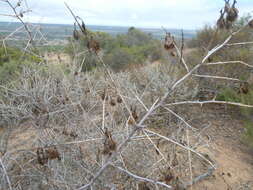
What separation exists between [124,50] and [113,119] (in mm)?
12458

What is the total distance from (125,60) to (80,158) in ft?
34.7

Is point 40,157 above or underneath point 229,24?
underneath

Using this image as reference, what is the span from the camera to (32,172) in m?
2.01

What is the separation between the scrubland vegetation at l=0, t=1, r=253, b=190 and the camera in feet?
3.39

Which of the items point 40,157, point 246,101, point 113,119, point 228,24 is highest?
point 228,24

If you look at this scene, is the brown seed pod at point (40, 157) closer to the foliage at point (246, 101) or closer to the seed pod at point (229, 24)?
the seed pod at point (229, 24)

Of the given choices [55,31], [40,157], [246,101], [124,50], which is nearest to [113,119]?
[40,157]

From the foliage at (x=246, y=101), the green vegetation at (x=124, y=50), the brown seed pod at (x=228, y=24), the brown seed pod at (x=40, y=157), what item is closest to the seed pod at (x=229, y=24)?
the brown seed pod at (x=228, y=24)

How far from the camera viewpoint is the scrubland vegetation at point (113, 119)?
1.03m

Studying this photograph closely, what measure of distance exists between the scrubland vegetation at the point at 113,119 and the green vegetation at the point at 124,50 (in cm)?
210

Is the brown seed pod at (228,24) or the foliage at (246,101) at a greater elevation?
the brown seed pod at (228,24)

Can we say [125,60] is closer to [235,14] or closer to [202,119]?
[202,119]

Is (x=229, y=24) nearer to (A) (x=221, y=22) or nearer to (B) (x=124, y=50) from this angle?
(A) (x=221, y=22)

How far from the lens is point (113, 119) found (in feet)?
7.59
